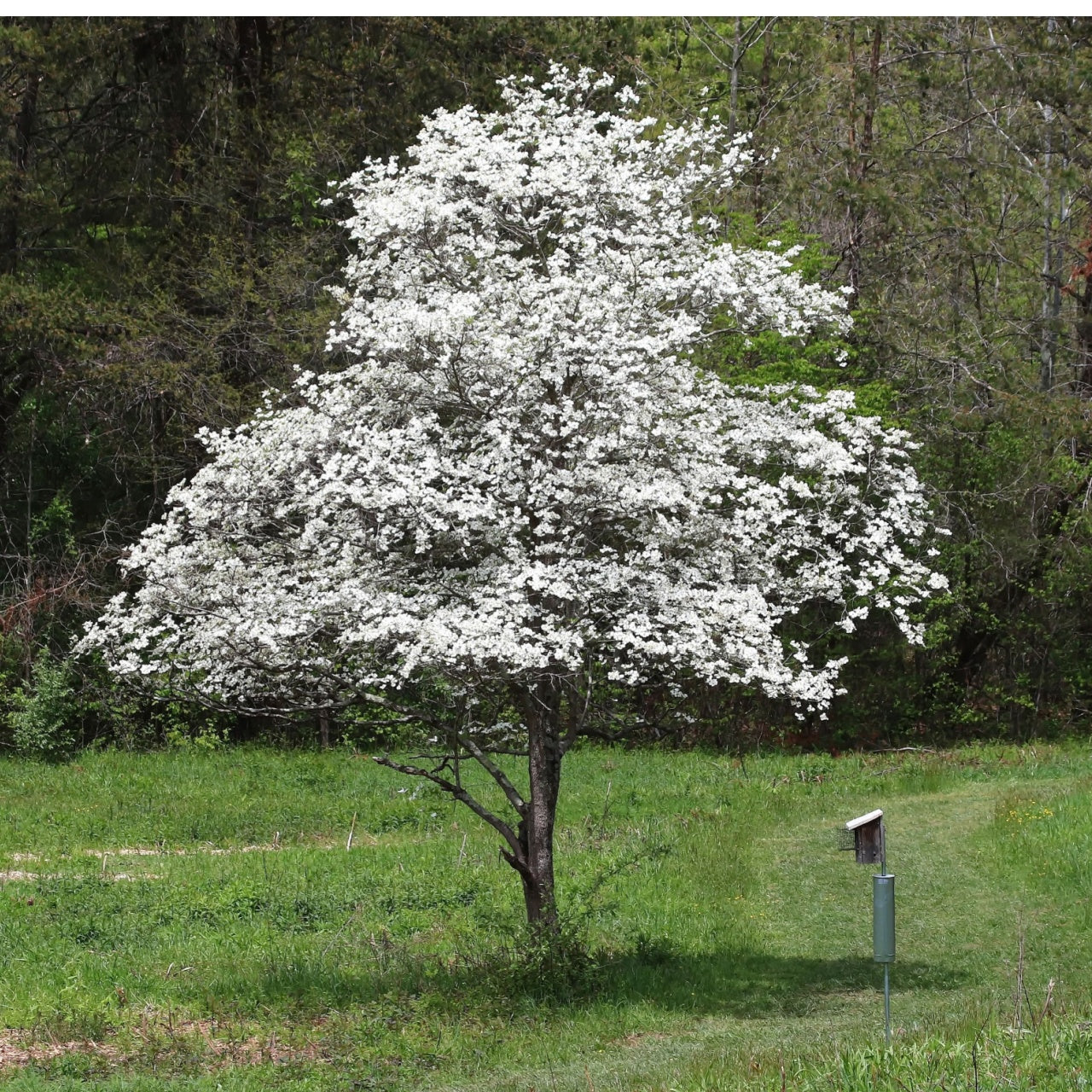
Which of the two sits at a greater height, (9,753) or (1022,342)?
(1022,342)

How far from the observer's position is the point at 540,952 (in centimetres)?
1105

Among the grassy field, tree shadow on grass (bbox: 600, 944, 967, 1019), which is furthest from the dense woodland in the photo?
tree shadow on grass (bbox: 600, 944, 967, 1019)

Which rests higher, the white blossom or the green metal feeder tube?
the white blossom

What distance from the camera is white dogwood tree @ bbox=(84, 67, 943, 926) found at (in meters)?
10.5

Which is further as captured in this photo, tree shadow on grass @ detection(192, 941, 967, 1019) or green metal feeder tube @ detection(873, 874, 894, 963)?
tree shadow on grass @ detection(192, 941, 967, 1019)

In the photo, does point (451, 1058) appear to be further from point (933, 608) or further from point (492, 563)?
point (933, 608)

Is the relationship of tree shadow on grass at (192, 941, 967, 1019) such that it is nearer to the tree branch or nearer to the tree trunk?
the tree trunk

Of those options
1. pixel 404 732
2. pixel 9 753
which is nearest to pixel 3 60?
pixel 9 753

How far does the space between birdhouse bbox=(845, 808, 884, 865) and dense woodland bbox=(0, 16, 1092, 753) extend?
12075 millimetres

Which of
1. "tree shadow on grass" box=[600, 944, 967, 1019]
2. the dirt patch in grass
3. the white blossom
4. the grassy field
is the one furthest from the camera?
"tree shadow on grass" box=[600, 944, 967, 1019]

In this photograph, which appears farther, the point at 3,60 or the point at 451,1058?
the point at 3,60

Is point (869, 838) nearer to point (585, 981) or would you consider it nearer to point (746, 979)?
point (746, 979)

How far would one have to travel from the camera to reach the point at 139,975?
11.5 m

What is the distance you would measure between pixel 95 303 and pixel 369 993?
48.1 ft
